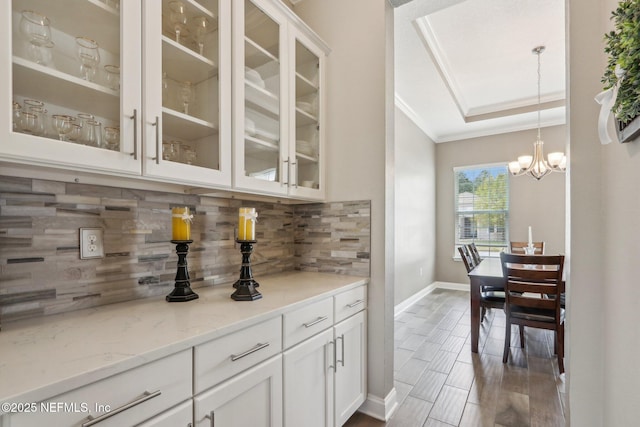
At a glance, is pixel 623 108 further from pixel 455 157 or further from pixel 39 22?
pixel 455 157

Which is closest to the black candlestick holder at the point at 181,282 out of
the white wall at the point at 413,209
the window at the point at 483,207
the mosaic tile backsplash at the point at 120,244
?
the mosaic tile backsplash at the point at 120,244

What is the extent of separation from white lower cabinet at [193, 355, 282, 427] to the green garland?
4.64ft

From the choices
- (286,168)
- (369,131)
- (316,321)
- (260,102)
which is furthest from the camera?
(369,131)

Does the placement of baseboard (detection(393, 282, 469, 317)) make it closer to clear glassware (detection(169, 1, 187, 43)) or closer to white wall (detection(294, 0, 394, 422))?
white wall (detection(294, 0, 394, 422))

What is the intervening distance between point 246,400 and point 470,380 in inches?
77.6

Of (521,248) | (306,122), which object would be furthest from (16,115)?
(521,248)

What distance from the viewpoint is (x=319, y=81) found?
203cm

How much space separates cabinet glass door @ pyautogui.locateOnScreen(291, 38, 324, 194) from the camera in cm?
185

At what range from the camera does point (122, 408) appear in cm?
72

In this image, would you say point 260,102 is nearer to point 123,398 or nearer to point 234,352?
point 234,352

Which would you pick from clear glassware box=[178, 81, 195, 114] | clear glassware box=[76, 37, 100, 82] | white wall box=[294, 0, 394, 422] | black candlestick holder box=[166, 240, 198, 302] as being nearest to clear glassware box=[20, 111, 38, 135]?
clear glassware box=[76, 37, 100, 82]

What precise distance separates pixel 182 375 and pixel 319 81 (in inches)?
73.6

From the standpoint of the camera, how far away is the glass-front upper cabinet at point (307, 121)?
71.8 inches

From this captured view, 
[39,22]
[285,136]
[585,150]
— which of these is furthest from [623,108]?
[39,22]
